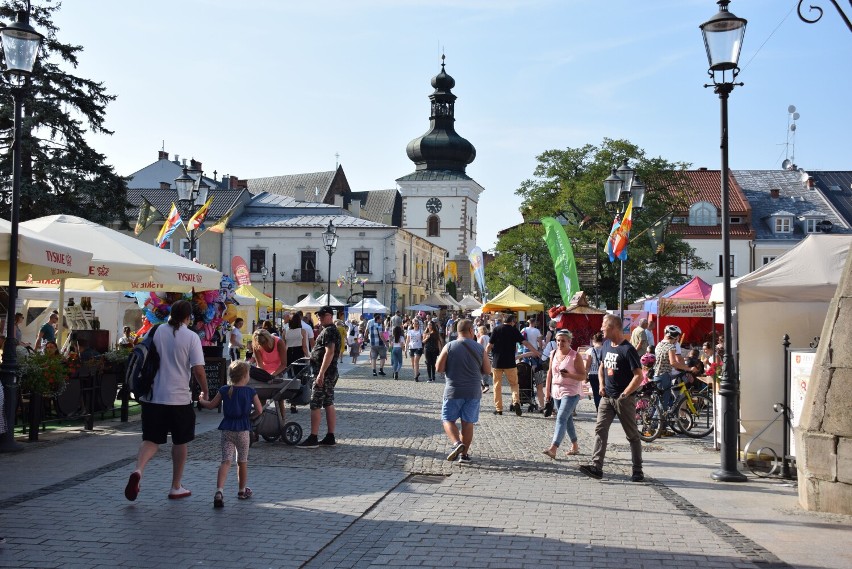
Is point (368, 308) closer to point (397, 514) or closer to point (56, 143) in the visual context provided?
point (56, 143)

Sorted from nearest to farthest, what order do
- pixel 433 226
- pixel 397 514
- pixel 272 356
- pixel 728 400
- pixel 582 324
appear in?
pixel 397 514 → pixel 728 400 → pixel 272 356 → pixel 582 324 → pixel 433 226

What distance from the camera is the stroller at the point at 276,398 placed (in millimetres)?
11461

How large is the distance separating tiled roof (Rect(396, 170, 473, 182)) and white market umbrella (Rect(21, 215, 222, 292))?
81147 millimetres

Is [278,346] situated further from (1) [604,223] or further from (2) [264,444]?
(1) [604,223]

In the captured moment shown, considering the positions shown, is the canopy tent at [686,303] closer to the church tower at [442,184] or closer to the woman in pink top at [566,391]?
the woman in pink top at [566,391]

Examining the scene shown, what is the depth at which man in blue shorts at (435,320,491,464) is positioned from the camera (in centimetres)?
1100

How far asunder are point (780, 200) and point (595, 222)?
3308cm

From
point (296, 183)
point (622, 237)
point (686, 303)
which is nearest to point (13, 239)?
point (622, 237)

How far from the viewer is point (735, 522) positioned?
7.85m

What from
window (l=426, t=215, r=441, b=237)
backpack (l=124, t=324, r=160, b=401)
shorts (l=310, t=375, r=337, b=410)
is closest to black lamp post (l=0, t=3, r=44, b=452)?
backpack (l=124, t=324, r=160, b=401)

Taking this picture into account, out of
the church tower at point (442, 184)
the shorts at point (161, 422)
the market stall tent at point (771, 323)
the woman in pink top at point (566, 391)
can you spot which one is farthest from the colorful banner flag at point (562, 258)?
the church tower at point (442, 184)

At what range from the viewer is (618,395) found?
33.1 ft

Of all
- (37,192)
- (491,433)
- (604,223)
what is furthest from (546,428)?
(604,223)

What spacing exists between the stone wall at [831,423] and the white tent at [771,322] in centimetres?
243
